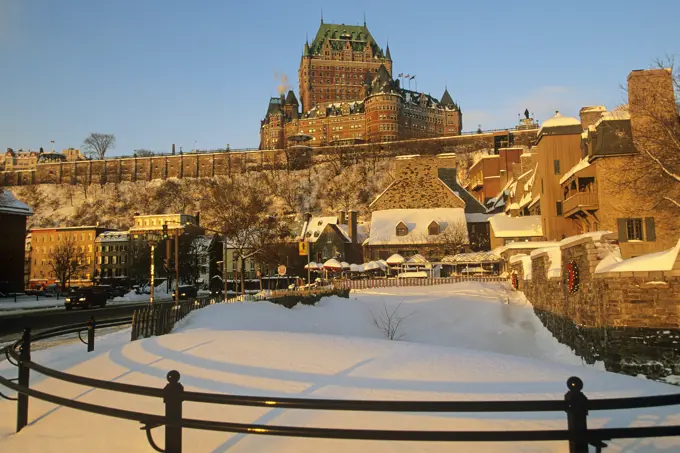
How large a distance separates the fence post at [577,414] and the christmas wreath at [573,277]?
56.3 feet

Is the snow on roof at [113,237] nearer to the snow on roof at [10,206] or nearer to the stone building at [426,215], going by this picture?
the snow on roof at [10,206]

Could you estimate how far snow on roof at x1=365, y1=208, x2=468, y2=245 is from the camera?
66.1 metres

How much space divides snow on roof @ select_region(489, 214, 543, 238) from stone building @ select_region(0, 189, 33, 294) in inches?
2197

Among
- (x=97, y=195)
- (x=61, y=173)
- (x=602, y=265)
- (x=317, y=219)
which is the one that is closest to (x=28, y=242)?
(x=97, y=195)

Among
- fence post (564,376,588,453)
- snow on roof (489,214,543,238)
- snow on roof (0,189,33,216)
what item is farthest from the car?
fence post (564,376,588,453)

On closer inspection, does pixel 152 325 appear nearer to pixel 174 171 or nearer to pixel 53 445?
pixel 53 445

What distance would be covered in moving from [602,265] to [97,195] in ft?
500

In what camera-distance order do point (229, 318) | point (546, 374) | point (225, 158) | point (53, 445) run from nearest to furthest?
1. point (53, 445)
2. point (546, 374)
3. point (229, 318)
4. point (225, 158)

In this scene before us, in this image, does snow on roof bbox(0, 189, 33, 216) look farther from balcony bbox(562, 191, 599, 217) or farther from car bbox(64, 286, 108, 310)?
balcony bbox(562, 191, 599, 217)

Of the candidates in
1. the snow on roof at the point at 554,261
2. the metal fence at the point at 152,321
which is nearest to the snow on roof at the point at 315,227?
the snow on roof at the point at 554,261

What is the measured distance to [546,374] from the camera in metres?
9.02

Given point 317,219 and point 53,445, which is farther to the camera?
point 317,219

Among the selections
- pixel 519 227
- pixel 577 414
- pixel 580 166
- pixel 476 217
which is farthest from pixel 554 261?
pixel 476 217

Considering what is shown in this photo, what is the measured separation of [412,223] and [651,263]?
5183 cm
